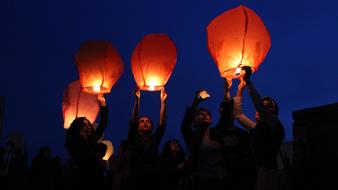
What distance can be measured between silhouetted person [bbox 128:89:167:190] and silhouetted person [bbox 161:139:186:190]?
14cm

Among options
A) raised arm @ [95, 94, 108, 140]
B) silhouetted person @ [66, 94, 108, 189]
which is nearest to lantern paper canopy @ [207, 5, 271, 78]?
raised arm @ [95, 94, 108, 140]

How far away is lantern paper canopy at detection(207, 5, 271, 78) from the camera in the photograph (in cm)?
469

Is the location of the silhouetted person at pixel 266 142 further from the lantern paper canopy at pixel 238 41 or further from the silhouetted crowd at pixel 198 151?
the lantern paper canopy at pixel 238 41

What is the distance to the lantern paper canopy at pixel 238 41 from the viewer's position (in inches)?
185

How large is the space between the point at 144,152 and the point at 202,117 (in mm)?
734

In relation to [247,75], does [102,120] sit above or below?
below

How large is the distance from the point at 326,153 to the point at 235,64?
4.59 ft

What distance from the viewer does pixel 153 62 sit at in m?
5.34

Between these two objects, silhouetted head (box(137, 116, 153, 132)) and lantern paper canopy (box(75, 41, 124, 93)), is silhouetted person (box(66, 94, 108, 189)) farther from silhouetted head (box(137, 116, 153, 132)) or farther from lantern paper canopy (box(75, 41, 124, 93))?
lantern paper canopy (box(75, 41, 124, 93))

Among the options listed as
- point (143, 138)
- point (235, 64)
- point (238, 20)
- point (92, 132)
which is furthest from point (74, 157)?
point (238, 20)

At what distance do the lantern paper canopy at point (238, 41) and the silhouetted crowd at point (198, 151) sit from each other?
28 cm

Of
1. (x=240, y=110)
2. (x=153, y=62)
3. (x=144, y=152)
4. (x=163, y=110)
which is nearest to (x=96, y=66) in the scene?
(x=153, y=62)

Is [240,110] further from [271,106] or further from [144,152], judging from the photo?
[144,152]

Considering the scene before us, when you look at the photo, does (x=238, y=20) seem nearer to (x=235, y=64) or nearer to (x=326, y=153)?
(x=235, y=64)
